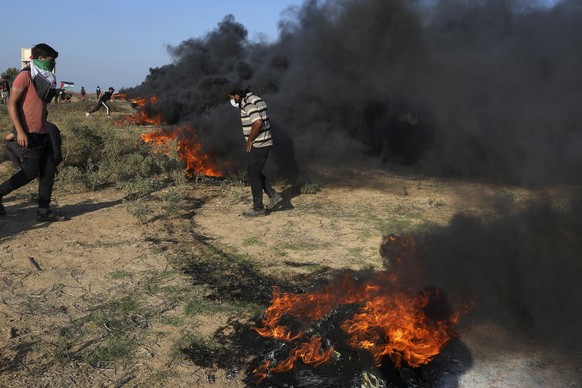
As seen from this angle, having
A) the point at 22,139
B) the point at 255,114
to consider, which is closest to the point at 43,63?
the point at 22,139

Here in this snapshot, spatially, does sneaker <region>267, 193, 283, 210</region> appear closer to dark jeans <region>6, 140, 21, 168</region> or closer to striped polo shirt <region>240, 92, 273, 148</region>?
striped polo shirt <region>240, 92, 273, 148</region>

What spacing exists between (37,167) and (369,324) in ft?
15.7

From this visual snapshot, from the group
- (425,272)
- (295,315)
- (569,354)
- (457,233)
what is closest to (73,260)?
(295,315)

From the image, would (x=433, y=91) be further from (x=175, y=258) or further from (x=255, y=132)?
(x=175, y=258)

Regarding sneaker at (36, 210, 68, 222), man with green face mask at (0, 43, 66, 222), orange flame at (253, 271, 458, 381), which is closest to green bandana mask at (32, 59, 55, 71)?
man with green face mask at (0, 43, 66, 222)

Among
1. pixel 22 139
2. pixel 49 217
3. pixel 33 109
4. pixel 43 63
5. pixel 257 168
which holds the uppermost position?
pixel 43 63

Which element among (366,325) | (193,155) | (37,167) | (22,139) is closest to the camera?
(366,325)

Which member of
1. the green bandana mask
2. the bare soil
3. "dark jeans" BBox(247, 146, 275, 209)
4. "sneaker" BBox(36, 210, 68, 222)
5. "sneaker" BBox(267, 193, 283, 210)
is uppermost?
the green bandana mask

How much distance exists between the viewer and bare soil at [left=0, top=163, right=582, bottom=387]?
360cm

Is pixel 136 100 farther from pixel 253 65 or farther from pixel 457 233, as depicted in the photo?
pixel 457 233

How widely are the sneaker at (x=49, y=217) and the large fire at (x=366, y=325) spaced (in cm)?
389

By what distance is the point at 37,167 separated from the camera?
623 centimetres

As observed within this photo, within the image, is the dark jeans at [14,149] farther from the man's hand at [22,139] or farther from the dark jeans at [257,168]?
the dark jeans at [257,168]

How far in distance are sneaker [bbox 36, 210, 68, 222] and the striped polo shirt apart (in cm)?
282
